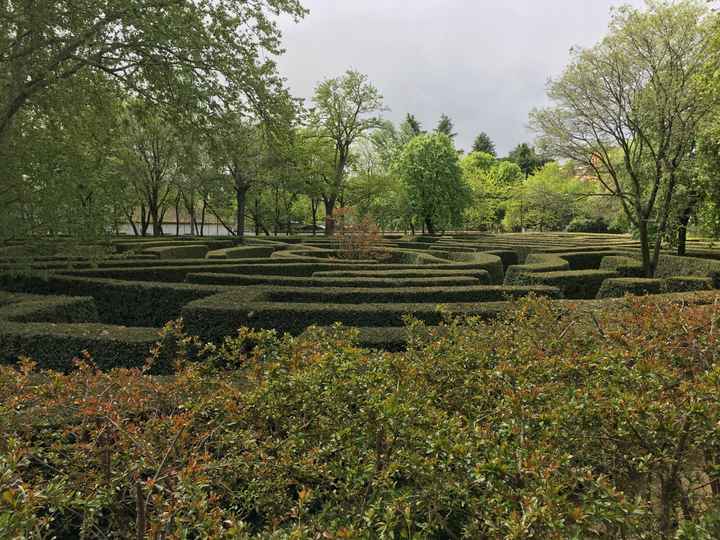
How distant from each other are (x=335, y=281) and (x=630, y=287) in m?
7.59

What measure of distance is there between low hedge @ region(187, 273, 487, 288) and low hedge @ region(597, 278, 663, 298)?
→ 3.94 metres

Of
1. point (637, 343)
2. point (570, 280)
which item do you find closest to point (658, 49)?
point (570, 280)

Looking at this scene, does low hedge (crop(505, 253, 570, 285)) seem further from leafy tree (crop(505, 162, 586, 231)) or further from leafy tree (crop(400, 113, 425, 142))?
leafy tree (crop(400, 113, 425, 142))

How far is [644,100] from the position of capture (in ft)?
Result: 46.2

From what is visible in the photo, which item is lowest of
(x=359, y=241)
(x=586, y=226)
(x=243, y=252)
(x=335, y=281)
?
(x=335, y=281)

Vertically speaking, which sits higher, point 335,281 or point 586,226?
point 586,226

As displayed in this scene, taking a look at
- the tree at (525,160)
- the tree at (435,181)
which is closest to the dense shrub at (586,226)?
the tree at (525,160)

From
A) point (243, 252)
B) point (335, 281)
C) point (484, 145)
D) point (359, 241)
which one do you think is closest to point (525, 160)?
point (484, 145)

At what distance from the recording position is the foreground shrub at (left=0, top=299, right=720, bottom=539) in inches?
80.0

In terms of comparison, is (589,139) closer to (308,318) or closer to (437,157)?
(308,318)

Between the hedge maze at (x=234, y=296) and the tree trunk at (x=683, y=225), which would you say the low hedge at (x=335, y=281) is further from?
the tree trunk at (x=683, y=225)

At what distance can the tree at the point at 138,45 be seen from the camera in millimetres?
8680

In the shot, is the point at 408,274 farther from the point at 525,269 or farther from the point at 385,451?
the point at 385,451

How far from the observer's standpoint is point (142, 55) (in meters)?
9.76
